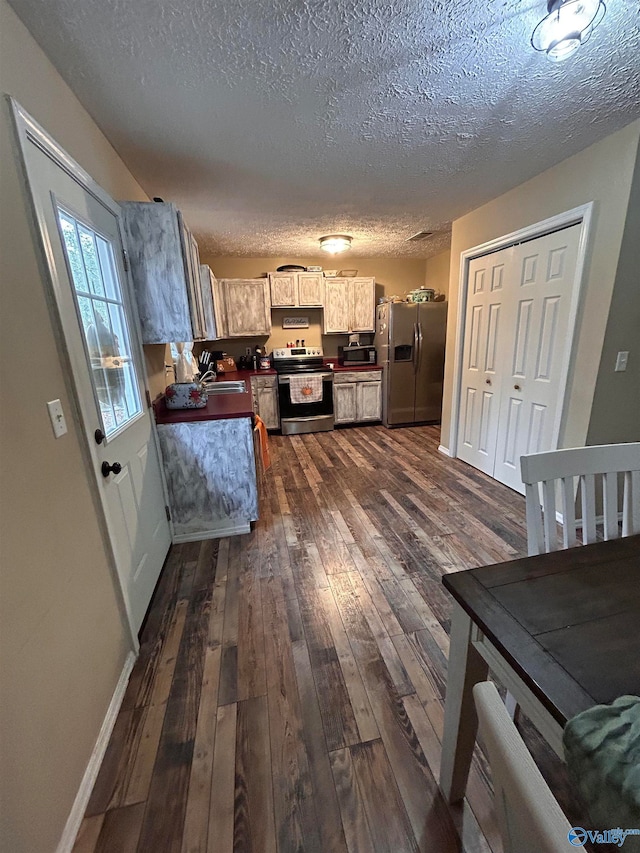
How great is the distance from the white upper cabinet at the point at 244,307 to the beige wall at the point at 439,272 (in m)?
2.52

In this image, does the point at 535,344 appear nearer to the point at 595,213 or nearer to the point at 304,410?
the point at 595,213

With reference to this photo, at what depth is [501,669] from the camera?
2.50ft

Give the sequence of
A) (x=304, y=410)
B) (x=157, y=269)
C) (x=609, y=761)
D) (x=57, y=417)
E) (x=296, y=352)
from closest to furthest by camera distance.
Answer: (x=609, y=761), (x=57, y=417), (x=157, y=269), (x=304, y=410), (x=296, y=352)

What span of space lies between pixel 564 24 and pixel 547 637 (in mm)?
1889

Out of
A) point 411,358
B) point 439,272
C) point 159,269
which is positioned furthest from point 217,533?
point 439,272

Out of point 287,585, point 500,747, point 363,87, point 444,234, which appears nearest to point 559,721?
point 500,747

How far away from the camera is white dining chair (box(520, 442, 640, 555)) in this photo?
110 cm

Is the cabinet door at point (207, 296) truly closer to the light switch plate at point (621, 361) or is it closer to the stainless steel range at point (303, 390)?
the stainless steel range at point (303, 390)

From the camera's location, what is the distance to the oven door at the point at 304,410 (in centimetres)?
462

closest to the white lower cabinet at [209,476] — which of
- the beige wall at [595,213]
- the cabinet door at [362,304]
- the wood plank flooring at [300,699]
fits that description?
the wood plank flooring at [300,699]

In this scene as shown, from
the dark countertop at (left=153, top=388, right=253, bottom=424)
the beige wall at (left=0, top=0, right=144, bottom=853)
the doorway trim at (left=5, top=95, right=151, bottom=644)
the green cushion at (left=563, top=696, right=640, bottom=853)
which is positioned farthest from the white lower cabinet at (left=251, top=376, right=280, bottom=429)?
the green cushion at (left=563, top=696, right=640, bottom=853)

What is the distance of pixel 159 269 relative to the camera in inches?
78.2

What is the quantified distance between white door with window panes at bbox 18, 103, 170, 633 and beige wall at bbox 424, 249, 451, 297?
4.38m

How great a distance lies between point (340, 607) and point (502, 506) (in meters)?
1.67
